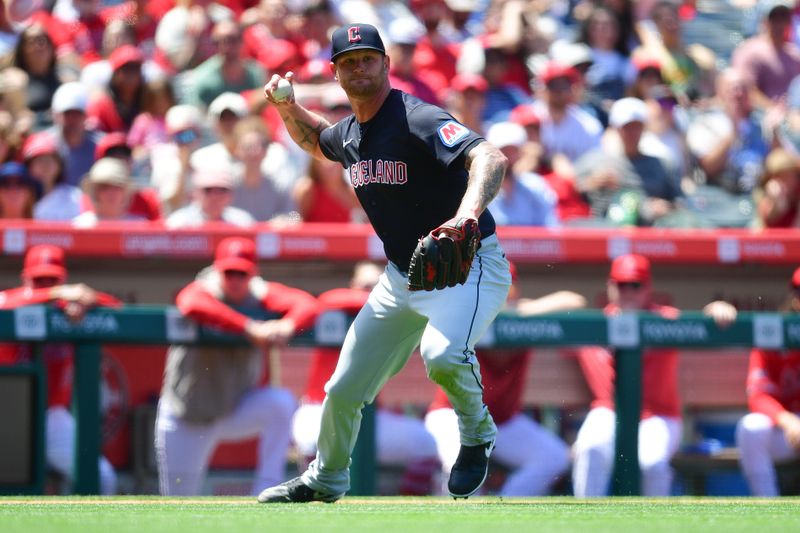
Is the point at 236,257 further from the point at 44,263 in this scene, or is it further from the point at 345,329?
the point at 44,263

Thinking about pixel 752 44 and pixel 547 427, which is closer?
pixel 547 427

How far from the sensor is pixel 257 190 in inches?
333

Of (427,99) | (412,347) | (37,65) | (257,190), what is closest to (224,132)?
(257,190)

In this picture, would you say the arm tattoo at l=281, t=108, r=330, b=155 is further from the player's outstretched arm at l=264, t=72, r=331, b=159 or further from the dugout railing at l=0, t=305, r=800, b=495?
the dugout railing at l=0, t=305, r=800, b=495

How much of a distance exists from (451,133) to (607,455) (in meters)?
2.61

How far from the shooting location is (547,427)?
265 inches

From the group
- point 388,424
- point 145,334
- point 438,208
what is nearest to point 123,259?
point 145,334

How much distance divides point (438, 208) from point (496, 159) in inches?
17.0

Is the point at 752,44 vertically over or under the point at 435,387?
over

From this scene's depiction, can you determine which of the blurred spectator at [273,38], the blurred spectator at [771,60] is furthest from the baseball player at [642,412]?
the blurred spectator at [771,60]

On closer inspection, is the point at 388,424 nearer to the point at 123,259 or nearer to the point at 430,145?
the point at 123,259

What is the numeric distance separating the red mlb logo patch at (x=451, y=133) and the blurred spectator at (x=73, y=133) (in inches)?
181

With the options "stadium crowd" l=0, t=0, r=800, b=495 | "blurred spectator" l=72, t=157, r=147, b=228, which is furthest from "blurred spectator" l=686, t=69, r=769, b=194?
"blurred spectator" l=72, t=157, r=147, b=228

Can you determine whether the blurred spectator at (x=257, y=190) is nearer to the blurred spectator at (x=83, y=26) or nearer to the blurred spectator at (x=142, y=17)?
the blurred spectator at (x=142, y=17)
